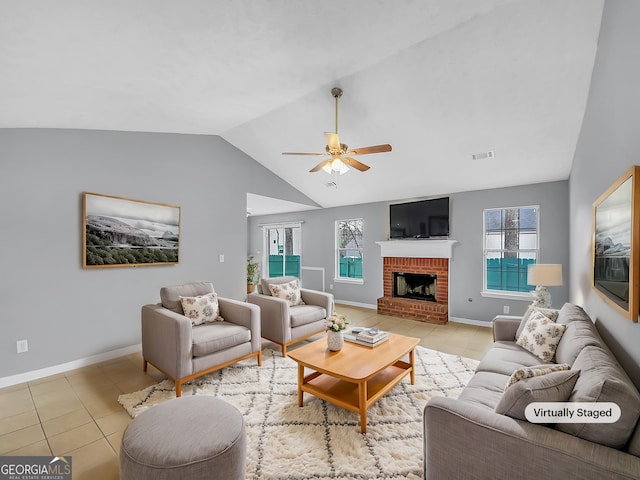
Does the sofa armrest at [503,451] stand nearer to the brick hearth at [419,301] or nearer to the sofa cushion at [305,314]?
the sofa cushion at [305,314]

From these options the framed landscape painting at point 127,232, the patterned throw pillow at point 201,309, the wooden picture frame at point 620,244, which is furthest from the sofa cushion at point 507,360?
the framed landscape painting at point 127,232

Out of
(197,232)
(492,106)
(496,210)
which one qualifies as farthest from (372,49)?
(496,210)

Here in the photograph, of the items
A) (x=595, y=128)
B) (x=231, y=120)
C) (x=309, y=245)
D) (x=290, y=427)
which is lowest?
(x=290, y=427)

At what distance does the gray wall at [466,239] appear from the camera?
172 inches

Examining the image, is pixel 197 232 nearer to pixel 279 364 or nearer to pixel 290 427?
pixel 279 364

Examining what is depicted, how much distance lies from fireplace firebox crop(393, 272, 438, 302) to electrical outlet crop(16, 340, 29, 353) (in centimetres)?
532

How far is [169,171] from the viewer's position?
406 centimetres

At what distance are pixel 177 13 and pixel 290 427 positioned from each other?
2.83 metres

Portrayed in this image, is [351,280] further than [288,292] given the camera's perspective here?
Yes

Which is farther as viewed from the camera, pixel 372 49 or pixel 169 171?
pixel 169 171

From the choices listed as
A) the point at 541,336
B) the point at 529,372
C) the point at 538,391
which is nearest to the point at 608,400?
the point at 538,391

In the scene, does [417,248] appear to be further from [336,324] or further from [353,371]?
[353,371]

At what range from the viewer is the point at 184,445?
4.56 feet

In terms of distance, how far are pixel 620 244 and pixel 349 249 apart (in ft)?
17.2
